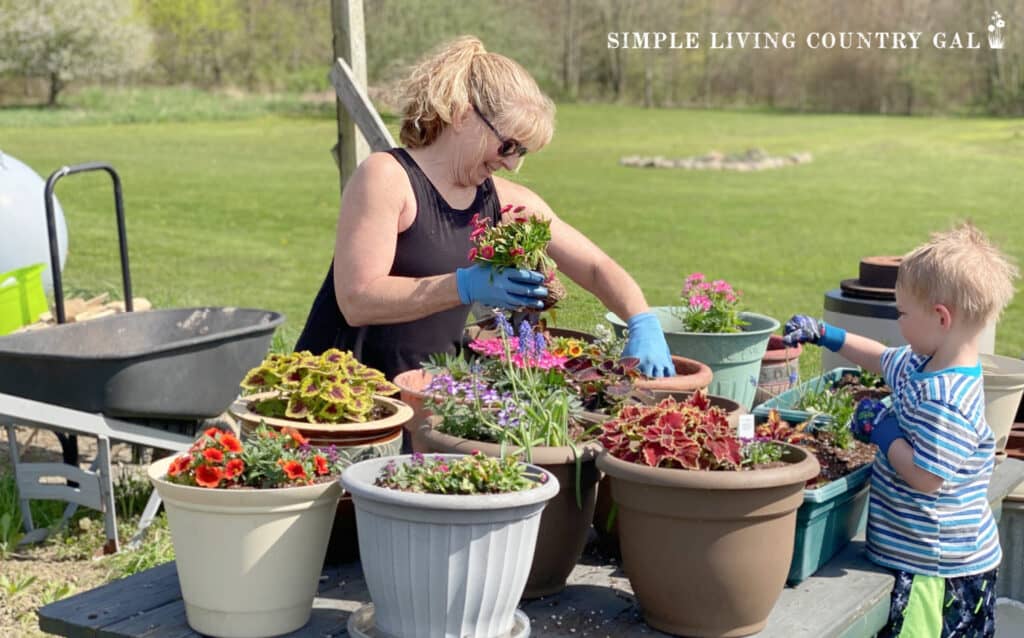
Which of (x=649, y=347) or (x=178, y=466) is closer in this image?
(x=178, y=466)

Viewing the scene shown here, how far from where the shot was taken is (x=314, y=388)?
6.34ft

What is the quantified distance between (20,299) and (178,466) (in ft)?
11.1

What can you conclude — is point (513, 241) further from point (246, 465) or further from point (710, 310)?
point (710, 310)

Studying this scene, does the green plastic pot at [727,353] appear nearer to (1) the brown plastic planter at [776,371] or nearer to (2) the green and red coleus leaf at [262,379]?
(1) the brown plastic planter at [776,371]

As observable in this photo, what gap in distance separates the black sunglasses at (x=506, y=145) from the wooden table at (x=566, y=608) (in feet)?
3.16

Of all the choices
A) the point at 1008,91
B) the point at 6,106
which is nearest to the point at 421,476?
the point at 1008,91

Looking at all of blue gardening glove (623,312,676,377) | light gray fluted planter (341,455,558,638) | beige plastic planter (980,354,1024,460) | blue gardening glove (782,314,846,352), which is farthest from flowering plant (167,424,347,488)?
beige plastic planter (980,354,1024,460)

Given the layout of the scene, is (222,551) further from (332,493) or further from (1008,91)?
(1008,91)

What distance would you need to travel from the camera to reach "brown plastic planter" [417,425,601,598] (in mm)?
1754

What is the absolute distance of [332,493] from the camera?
1.65 metres

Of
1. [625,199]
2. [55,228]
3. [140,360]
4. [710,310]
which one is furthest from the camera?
[625,199]

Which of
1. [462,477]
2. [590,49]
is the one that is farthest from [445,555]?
[590,49]

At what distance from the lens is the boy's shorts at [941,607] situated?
Result: 2062mm

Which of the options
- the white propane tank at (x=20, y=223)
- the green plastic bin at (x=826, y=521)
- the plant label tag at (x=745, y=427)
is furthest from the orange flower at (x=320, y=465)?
the white propane tank at (x=20, y=223)
